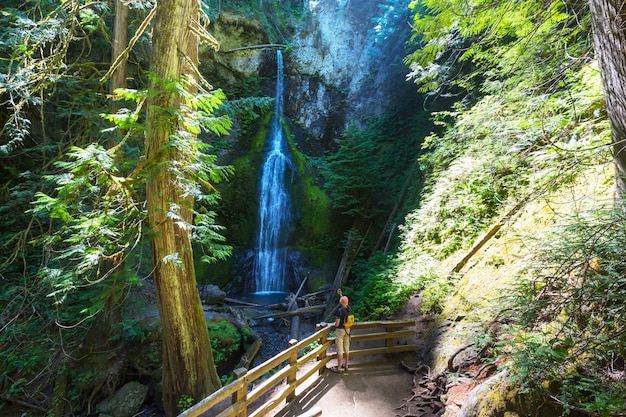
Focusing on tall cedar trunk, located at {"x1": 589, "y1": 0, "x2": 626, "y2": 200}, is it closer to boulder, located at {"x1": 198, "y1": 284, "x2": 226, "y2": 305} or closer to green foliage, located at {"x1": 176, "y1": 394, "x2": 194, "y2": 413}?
green foliage, located at {"x1": 176, "y1": 394, "x2": 194, "y2": 413}

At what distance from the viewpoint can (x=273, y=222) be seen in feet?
54.0

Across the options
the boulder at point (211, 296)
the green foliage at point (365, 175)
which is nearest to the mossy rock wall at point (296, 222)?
the green foliage at point (365, 175)

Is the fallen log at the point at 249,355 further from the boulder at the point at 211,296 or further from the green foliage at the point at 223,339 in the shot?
the boulder at the point at 211,296

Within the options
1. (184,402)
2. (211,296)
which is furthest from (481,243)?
(211,296)

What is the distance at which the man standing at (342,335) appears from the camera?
5605 mm

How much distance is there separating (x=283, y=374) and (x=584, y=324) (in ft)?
12.7

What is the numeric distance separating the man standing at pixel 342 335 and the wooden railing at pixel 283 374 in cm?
24

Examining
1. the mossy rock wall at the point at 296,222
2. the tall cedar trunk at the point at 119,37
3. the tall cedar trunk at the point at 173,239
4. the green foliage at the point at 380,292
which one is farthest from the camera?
the mossy rock wall at the point at 296,222

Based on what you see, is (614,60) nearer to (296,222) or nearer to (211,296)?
(211,296)

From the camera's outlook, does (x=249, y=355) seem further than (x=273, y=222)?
No

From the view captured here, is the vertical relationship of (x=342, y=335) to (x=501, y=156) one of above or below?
below

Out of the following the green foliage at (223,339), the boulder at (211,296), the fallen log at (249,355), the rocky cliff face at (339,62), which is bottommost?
the fallen log at (249,355)

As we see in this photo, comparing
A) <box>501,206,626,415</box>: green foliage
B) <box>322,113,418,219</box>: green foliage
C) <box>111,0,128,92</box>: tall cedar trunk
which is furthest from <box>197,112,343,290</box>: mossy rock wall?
<box>501,206,626,415</box>: green foliage

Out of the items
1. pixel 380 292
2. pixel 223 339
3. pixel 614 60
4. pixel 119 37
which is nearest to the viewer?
pixel 614 60
